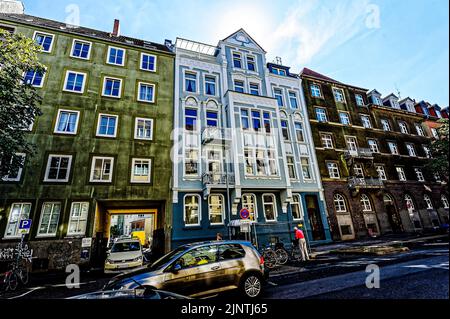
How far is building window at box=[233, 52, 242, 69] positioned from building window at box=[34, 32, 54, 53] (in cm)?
1672

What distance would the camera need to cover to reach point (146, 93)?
18.7 m

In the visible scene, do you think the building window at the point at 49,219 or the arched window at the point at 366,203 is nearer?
the building window at the point at 49,219

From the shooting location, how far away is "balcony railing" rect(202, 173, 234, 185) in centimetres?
1634

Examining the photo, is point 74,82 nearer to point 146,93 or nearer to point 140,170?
point 146,93

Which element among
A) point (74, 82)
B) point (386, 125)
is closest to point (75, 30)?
point (74, 82)

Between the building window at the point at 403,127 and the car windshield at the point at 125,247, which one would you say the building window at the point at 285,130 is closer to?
the car windshield at the point at 125,247

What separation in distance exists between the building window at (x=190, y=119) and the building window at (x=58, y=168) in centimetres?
908

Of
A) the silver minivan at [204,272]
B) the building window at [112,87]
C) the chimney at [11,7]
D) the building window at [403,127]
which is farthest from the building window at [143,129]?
the building window at [403,127]

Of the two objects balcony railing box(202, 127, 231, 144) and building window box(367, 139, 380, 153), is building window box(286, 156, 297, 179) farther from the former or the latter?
building window box(367, 139, 380, 153)

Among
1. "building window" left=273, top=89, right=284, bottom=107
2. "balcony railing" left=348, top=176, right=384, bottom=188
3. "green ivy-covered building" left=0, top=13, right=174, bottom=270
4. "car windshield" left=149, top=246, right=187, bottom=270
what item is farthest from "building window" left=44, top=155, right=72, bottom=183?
"balcony railing" left=348, top=176, right=384, bottom=188

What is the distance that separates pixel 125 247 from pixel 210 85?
15990 millimetres

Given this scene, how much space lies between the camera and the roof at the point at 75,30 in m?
17.4

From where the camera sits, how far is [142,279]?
505 centimetres
